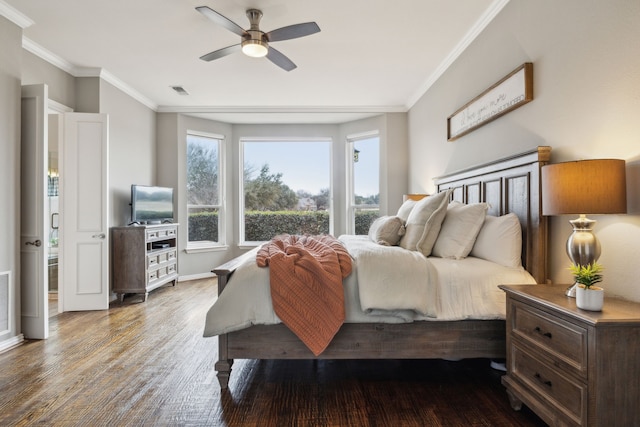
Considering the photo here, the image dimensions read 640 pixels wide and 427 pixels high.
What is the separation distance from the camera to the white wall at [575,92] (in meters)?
1.64

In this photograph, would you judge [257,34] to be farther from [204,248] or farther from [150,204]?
[204,248]

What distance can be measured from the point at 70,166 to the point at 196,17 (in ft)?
7.35

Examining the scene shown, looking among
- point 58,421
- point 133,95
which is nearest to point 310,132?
point 133,95

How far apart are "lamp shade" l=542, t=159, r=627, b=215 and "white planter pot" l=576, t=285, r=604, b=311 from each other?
35 cm

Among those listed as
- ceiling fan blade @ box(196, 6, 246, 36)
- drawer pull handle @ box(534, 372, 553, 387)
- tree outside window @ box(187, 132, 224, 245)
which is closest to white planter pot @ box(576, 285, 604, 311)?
drawer pull handle @ box(534, 372, 553, 387)

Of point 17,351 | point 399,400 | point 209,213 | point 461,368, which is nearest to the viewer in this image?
point 399,400

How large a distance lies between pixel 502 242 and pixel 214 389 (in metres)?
2.06

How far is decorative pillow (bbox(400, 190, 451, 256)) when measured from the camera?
252 centimetres

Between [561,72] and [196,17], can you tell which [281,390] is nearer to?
[561,72]

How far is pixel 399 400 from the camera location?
1974 mm

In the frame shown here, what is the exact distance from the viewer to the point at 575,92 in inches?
77.6

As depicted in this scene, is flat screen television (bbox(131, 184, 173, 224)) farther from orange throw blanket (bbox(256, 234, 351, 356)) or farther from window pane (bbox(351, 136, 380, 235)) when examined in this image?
orange throw blanket (bbox(256, 234, 351, 356))

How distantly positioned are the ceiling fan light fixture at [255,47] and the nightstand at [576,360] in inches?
102

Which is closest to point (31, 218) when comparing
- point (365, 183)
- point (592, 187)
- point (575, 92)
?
point (592, 187)
